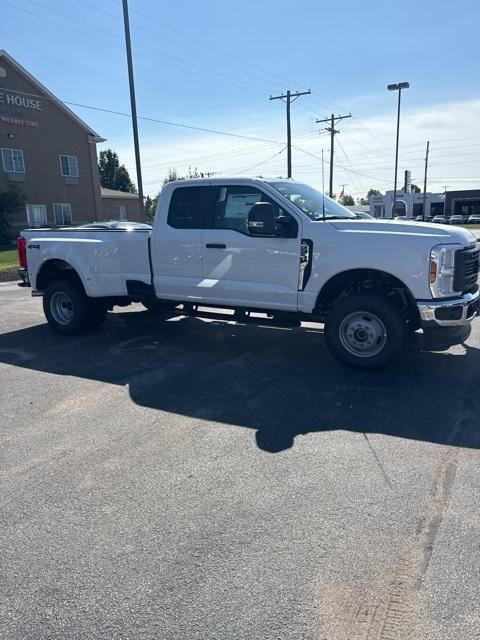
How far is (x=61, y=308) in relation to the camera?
26.5 feet

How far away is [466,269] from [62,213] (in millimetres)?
37047

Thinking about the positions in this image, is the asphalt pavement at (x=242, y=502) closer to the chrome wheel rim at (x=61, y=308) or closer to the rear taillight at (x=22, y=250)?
the chrome wheel rim at (x=61, y=308)

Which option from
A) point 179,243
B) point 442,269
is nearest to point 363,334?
point 442,269

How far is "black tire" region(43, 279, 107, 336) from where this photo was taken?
779 centimetres

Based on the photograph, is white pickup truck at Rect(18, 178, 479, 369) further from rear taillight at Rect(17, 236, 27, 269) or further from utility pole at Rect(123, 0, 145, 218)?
utility pole at Rect(123, 0, 145, 218)

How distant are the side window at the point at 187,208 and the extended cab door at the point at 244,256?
4.8 inches

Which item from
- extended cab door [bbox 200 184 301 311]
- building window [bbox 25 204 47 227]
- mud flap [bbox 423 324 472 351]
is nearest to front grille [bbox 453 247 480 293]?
mud flap [bbox 423 324 472 351]

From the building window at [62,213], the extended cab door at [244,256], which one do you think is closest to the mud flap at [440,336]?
the extended cab door at [244,256]

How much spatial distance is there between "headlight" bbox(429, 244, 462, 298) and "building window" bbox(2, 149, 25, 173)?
35.3 m

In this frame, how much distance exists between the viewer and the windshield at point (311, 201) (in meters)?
6.26

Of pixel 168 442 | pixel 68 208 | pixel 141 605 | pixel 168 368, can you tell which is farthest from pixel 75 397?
pixel 68 208

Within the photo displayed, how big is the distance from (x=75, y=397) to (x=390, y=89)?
121 ft

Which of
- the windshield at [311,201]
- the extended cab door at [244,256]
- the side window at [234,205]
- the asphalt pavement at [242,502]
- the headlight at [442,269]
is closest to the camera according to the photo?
the asphalt pavement at [242,502]

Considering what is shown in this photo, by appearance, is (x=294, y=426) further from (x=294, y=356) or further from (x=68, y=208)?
(x=68, y=208)
